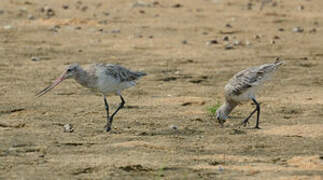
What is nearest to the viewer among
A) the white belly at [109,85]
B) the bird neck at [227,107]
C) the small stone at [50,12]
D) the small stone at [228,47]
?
the white belly at [109,85]

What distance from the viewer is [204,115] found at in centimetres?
978

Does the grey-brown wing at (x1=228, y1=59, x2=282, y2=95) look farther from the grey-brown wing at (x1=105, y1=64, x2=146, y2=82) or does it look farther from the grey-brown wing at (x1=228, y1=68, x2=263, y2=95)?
the grey-brown wing at (x1=105, y1=64, x2=146, y2=82)

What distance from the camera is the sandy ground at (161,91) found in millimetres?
7391

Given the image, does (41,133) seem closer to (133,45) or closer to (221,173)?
(221,173)

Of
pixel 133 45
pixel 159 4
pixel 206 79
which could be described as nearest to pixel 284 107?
pixel 206 79

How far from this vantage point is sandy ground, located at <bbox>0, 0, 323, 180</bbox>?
291 inches

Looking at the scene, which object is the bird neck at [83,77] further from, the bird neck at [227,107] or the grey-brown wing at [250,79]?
the grey-brown wing at [250,79]

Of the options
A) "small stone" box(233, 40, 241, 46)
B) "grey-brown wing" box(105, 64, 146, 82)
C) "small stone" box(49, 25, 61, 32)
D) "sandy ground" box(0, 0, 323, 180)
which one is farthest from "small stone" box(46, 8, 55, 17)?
"grey-brown wing" box(105, 64, 146, 82)

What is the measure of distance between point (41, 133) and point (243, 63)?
17.4ft

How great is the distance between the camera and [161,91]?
1112 cm

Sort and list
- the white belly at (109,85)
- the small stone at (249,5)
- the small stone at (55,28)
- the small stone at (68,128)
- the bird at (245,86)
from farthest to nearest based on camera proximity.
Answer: the small stone at (249,5)
the small stone at (55,28)
the bird at (245,86)
the white belly at (109,85)
the small stone at (68,128)

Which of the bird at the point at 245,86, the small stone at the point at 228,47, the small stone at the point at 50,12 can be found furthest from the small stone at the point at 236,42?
the bird at the point at 245,86

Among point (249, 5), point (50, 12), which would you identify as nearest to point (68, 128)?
point (50, 12)

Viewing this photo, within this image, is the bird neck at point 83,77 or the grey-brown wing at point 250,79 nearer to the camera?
the bird neck at point 83,77
